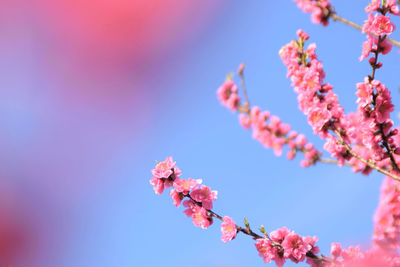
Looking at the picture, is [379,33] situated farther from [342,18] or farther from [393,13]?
[342,18]

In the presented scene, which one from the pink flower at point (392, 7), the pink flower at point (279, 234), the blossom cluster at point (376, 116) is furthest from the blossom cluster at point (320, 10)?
the pink flower at point (279, 234)

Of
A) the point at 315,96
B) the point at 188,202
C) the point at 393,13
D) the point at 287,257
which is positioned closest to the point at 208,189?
the point at 188,202

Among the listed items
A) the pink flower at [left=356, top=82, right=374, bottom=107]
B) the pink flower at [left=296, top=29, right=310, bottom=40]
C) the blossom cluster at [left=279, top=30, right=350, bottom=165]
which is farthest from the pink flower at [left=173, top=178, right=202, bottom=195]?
the pink flower at [left=296, top=29, right=310, bottom=40]

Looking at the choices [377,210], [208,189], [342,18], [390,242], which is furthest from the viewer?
[377,210]

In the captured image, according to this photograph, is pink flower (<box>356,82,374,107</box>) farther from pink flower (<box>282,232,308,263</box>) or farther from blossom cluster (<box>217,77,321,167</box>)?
blossom cluster (<box>217,77,321,167</box>)

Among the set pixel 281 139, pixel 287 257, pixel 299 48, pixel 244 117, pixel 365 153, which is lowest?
pixel 287 257

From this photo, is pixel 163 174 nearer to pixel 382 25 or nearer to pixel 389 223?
pixel 382 25

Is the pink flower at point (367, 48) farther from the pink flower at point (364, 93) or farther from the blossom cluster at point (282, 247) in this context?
the blossom cluster at point (282, 247)
